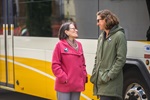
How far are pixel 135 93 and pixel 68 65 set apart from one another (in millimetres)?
1615

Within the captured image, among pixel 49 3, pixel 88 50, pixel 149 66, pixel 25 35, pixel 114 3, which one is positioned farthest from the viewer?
pixel 25 35

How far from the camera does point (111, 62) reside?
5.04 metres

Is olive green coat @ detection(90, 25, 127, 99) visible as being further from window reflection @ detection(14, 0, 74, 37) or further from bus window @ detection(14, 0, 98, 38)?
window reflection @ detection(14, 0, 74, 37)

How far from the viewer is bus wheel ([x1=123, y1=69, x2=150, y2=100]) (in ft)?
20.5

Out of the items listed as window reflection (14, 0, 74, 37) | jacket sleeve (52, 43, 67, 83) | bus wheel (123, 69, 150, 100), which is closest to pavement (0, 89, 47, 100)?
window reflection (14, 0, 74, 37)

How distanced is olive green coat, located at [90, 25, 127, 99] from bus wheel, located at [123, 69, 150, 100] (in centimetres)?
122

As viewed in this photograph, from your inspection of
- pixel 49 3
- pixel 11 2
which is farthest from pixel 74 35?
pixel 11 2

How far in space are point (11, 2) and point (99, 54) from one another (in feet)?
14.7

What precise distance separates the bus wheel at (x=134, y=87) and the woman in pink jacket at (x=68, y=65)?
1.33 metres

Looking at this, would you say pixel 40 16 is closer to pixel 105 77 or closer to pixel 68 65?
pixel 68 65

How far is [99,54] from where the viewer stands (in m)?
5.18

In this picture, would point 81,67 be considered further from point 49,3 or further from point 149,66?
point 49,3

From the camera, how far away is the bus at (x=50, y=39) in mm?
6168

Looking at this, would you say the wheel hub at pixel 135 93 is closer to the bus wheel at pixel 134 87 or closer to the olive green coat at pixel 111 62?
the bus wheel at pixel 134 87
